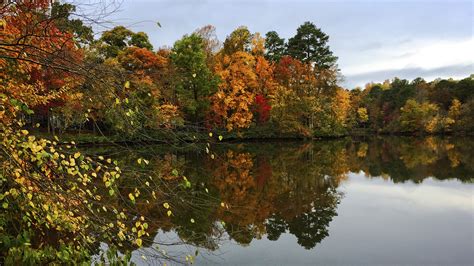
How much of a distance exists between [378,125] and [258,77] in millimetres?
37531

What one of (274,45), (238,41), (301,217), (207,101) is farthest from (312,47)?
(301,217)

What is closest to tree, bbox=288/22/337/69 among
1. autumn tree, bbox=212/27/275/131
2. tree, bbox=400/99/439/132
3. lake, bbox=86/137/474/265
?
autumn tree, bbox=212/27/275/131

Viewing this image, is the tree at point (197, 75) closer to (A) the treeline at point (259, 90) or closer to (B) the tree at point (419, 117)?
(A) the treeline at point (259, 90)

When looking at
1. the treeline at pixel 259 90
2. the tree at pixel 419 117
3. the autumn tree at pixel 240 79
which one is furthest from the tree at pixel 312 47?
the tree at pixel 419 117

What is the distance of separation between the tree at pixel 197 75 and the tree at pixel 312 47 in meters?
18.6

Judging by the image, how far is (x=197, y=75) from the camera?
3156 centimetres

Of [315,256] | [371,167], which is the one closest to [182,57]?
[371,167]

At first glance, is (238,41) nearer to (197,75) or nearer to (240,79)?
(240,79)

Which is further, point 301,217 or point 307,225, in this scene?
point 301,217

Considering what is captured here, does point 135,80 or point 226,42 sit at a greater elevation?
point 226,42

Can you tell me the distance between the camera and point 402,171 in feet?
59.0

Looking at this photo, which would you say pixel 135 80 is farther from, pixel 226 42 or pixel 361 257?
pixel 226 42

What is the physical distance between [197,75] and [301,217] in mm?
23840

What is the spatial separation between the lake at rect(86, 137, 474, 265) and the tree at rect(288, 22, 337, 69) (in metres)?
33.6
